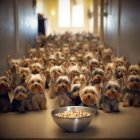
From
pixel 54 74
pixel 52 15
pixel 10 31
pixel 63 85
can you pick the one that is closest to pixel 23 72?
pixel 54 74

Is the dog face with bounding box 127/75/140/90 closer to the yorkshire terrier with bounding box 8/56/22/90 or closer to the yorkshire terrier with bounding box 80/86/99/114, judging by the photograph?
the yorkshire terrier with bounding box 80/86/99/114

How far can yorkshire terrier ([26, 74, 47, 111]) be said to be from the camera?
4988 millimetres

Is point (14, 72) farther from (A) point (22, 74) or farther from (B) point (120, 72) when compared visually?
(B) point (120, 72)

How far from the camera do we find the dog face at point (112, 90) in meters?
4.75

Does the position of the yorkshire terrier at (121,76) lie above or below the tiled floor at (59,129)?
above

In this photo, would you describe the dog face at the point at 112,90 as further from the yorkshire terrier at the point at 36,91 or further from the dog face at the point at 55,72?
the dog face at the point at 55,72

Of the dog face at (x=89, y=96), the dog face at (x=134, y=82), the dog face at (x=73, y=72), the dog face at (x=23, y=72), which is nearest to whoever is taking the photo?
the dog face at (x=89, y=96)

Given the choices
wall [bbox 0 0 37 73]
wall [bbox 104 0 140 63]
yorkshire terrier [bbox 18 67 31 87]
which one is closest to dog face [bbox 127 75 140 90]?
yorkshire terrier [bbox 18 67 31 87]

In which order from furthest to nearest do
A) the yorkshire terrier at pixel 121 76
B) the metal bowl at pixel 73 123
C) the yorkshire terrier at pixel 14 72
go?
1. the yorkshire terrier at pixel 14 72
2. the yorkshire terrier at pixel 121 76
3. the metal bowl at pixel 73 123

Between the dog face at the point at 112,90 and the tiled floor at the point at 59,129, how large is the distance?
0.27 meters

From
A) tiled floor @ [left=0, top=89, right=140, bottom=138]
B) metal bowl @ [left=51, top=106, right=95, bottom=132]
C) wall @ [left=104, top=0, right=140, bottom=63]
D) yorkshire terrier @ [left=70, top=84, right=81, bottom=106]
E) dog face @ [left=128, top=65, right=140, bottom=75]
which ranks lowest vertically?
tiled floor @ [left=0, top=89, right=140, bottom=138]

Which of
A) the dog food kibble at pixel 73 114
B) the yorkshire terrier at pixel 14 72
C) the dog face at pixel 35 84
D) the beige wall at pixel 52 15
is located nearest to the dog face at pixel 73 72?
the dog face at pixel 35 84

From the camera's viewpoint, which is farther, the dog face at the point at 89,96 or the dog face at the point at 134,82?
the dog face at the point at 134,82

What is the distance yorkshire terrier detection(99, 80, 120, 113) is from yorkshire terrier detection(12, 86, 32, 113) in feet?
3.19
